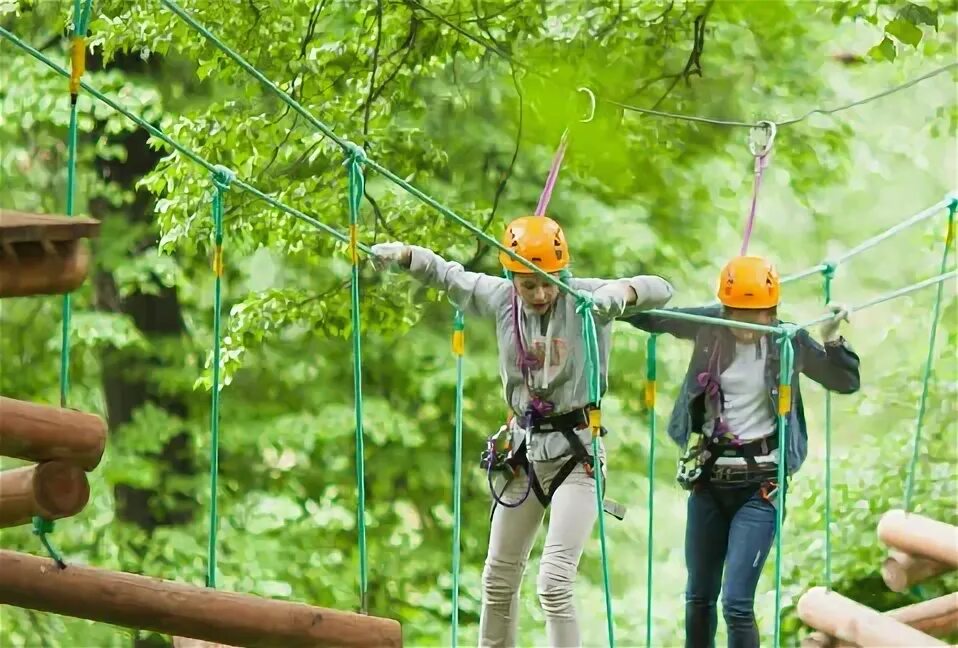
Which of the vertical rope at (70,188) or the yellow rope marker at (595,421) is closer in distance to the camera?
the vertical rope at (70,188)

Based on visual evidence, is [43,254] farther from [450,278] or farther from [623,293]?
[623,293]

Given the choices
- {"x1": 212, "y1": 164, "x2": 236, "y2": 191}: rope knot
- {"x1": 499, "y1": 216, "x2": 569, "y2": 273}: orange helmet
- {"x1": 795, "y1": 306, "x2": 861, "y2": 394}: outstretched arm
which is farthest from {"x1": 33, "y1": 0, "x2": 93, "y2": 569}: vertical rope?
{"x1": 795, "y1": 306, "x2": 861, "y2": 394}: outstretched arm

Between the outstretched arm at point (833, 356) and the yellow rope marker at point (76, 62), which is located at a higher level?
the yellow rope marker at point (76, 62)

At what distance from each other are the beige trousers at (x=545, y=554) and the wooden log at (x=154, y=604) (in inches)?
22.5

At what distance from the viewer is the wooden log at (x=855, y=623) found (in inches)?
121

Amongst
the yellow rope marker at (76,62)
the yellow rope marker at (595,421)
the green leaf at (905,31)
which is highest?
the green leaf at (905,31)

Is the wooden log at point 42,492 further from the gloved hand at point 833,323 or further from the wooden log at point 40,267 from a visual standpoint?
the gloved hand at point 833,323

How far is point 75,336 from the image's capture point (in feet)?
15.8

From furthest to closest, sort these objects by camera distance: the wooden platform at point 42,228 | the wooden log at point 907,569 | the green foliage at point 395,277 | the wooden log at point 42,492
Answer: the green foliage at point 395,277
the wooden log at point 907,569
the wooden log at point 42,492
the wooden platform at point 42,228

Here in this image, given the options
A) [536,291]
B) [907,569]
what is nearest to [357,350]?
[536,291]

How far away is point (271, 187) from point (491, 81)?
1.46m

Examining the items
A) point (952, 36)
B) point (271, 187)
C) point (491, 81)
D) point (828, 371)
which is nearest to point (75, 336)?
point (271, 187)

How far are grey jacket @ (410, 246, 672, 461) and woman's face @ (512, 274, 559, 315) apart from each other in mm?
13

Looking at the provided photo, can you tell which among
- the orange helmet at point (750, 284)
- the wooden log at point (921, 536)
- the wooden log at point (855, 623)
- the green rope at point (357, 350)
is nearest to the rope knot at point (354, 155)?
the green rope at point (357, 350)
